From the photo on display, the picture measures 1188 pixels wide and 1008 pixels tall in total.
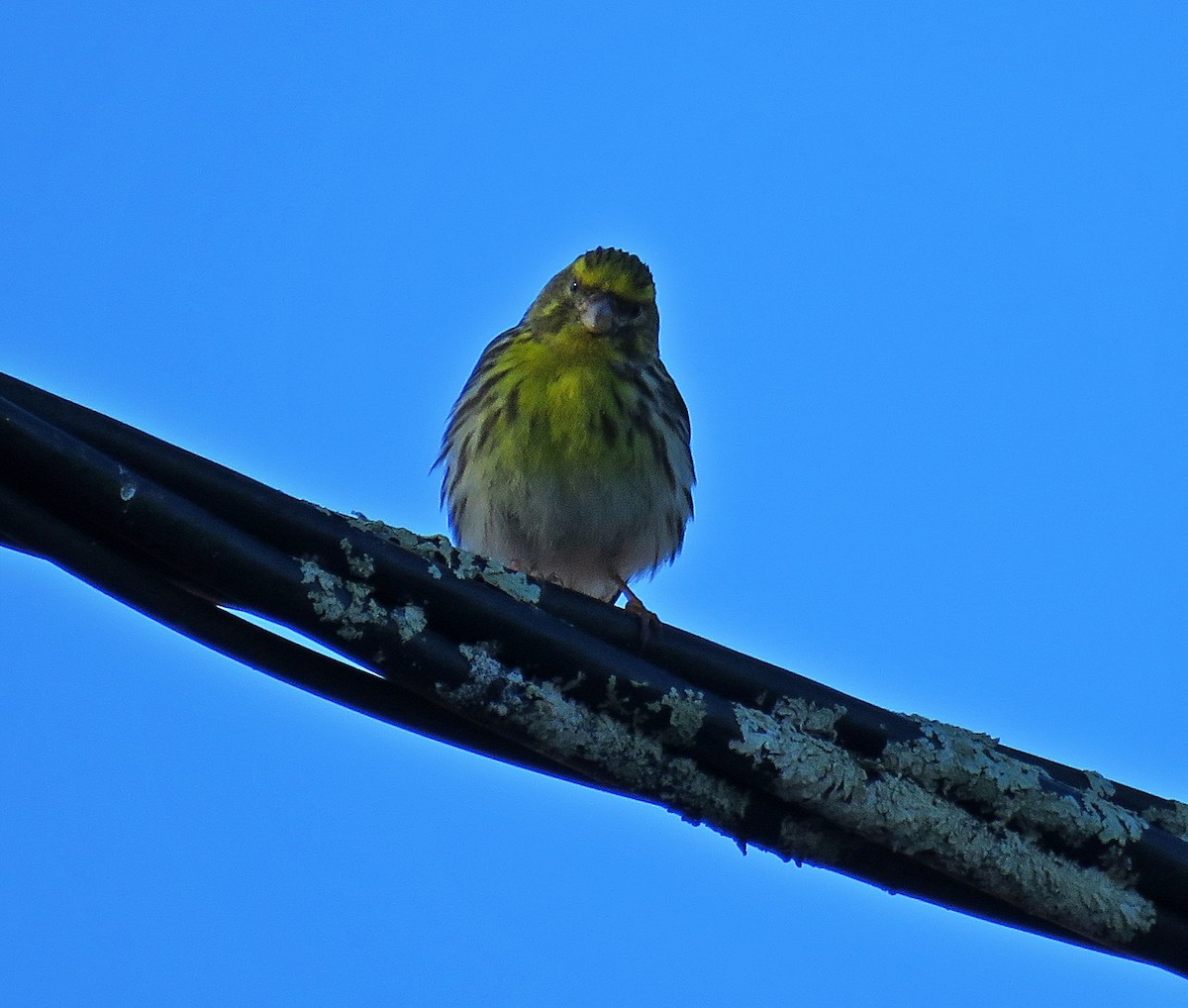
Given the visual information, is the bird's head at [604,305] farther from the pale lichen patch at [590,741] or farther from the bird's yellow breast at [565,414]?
the pale lichen patch at [590,741]

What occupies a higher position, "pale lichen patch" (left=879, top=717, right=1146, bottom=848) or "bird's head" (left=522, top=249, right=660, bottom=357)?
"bird's head" (left=522, top=249, right=660, bottom=357)

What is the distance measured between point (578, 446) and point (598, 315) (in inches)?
25.4

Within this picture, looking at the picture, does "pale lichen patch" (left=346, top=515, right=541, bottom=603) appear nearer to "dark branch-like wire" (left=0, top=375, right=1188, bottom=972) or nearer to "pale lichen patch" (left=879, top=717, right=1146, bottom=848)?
"dark branch-like wire" (left=0, top=375, right=1188, bottom=972)

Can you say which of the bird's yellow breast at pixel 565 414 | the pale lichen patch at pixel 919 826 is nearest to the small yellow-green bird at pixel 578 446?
the bird's yellow breast at pixel 565 414

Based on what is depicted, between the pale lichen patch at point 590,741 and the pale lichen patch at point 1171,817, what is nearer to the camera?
the pale lichen patch at point 590,741

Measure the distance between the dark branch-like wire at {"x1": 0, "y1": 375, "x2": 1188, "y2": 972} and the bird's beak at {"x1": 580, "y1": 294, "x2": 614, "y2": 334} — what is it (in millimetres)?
3109

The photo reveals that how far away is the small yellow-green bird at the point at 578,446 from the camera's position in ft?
17.1

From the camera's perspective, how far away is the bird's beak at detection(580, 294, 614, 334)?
5648 mm

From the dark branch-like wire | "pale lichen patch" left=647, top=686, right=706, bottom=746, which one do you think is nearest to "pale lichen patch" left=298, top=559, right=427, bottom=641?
the dark branch-like wire

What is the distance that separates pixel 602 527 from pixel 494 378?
628 millimetres

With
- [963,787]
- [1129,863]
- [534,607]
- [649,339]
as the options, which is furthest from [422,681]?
[649,339]

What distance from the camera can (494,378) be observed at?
553 cm

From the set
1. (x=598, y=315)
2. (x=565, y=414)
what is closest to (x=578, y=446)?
(x=565, y=414)

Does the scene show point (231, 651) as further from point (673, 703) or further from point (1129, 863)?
point (1129, 863)
